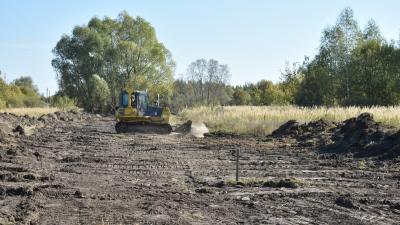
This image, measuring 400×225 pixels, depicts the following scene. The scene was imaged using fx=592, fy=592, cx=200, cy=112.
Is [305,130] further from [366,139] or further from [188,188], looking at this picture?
[188,188]

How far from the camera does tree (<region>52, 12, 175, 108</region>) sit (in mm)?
64875

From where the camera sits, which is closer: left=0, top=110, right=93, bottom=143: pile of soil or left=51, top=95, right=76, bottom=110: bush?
left=0, top=110, right=93, bottom=143: pile of soil

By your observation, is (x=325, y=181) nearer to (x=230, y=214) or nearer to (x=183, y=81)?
(x=230, y=214)

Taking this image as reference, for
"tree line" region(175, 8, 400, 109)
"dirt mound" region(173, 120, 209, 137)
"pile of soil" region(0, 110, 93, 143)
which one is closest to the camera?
"pile of soil" region(0, 110, 93, 143)

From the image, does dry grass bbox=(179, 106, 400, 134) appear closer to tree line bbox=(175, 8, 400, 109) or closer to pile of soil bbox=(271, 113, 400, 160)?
pile of soil bbox=(271, 113, 400, 160)

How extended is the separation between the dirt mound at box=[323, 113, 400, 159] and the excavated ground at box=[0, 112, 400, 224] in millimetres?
721

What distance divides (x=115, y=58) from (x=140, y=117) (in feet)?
119

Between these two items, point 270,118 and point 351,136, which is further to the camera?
point 270,118

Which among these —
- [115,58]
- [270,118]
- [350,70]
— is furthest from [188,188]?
[115,58]

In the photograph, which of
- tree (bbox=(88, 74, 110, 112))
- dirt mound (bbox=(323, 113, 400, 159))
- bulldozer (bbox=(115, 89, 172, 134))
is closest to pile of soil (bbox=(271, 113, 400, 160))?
dirt mound (bbox=(323, 113, 400, 159))

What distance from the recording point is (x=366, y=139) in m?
20.2

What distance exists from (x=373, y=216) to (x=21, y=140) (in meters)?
17.4

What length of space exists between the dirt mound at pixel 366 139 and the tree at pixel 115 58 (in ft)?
138

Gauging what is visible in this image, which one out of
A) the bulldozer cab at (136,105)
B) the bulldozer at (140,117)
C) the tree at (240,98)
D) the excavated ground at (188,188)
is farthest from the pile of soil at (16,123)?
the tree at (240,98)
